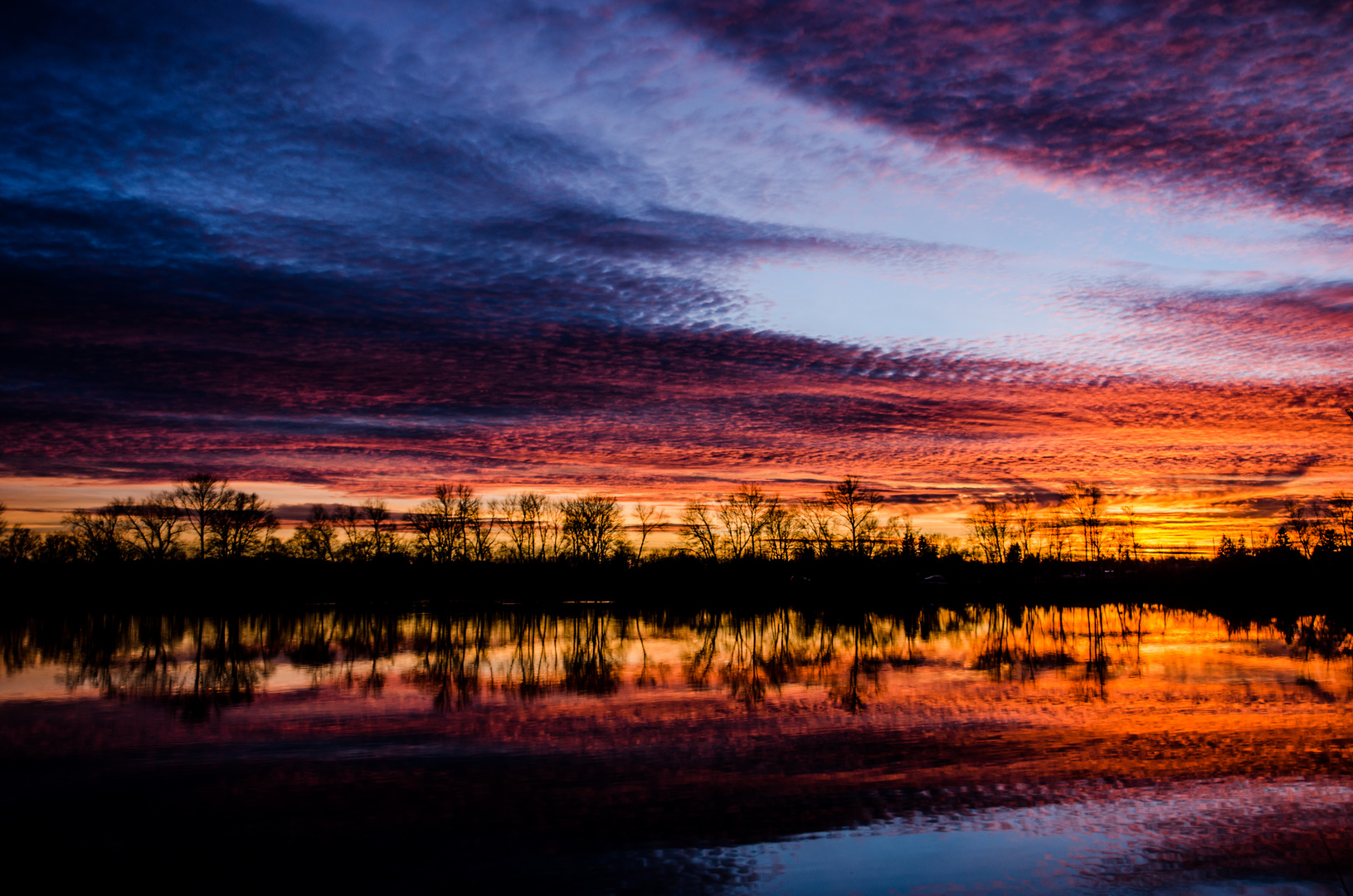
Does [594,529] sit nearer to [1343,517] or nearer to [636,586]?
[636,586]

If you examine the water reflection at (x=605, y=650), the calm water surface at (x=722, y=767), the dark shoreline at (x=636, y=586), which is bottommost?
the dark shoreline at (x=636, y=586)

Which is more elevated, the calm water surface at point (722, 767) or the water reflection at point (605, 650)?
the calm water surface at point (722, 767)

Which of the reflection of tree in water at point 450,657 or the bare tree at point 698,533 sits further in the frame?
the bare tree at point 698,533

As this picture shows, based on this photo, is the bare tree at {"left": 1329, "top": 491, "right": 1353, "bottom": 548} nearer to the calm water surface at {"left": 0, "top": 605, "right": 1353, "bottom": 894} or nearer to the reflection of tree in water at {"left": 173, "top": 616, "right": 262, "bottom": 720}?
the calm water surface at {"left": 0, "top": 605, "right": 1353, "bottom": 894}

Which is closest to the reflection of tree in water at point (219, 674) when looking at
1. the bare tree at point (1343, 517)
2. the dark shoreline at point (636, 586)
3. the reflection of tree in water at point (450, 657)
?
the reflection of tree in water at point (450, 657)

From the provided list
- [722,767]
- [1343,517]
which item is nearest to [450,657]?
[722,767]

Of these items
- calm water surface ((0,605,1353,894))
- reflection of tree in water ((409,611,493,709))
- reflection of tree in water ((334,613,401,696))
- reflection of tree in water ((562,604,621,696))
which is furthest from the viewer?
reflection of tree in water ((334,613,401,696))

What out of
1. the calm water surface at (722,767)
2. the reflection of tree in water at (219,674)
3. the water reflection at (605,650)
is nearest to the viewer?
the calm water surface at (722,767)

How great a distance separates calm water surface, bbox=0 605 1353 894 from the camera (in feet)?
37.8

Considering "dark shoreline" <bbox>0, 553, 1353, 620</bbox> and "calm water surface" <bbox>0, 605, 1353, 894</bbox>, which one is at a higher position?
"calm water surface" <bbox>0, 605, 1353, 894</bbox>

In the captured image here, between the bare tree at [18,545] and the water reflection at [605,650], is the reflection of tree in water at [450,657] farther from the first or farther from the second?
the bare tree at [18,545]

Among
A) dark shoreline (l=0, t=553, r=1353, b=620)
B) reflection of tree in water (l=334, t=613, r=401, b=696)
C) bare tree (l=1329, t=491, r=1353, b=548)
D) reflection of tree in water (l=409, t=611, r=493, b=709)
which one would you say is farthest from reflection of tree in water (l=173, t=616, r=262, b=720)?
bare tree (l=1329, t=491, r=1353, b=548)

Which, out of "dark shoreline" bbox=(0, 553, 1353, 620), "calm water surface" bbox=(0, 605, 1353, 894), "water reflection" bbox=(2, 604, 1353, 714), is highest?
"calm water surface" bbox=(0, 605, 1353, 894)

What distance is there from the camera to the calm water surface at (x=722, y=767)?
37.8 feet
